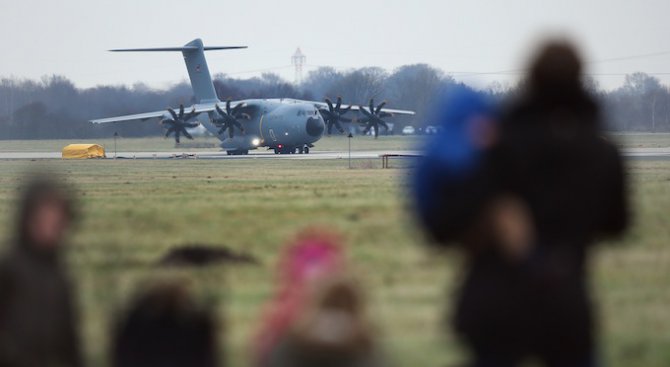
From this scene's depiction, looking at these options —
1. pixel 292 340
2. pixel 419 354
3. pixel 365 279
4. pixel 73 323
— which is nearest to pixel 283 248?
pixel 365 279

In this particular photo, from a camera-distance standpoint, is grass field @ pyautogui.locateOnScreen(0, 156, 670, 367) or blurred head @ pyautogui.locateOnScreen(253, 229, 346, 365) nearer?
blurred head @ pyautogui.locateOnScreen(253, 229, 346, 365)

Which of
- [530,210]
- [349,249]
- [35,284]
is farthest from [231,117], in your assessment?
[530,210]

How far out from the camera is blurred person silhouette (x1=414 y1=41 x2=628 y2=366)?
234 inches

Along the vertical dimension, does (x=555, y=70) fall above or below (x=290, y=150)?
above

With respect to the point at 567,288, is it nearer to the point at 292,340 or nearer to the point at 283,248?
the point at 292,340

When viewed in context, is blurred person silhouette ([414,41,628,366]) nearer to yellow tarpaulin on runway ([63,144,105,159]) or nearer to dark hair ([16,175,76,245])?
dark hair ([16,175,76,245])

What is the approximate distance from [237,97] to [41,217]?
92498 mm

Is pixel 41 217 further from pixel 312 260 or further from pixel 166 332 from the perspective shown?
pixel 312 260

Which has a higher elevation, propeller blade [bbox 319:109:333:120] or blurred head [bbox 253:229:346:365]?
blurred head [bbox 253:229:346:365]

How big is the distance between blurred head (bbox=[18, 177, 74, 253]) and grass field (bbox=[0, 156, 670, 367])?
1152 millimetres

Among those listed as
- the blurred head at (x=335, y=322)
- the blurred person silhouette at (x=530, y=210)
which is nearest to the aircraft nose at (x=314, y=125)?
the blurred person silhouette at (x=530, y=210)

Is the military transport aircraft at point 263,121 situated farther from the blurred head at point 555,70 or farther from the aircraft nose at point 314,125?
the blurred head at point 555,70

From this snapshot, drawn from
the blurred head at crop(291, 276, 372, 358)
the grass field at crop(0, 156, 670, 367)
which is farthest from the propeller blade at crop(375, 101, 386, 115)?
the blurred head at crop(291, 276, 372, 358)

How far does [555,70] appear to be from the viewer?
6.16 meters
